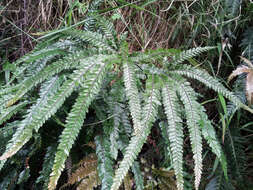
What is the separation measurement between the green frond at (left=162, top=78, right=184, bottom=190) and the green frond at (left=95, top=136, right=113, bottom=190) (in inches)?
14.9

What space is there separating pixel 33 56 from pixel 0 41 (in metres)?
0.81

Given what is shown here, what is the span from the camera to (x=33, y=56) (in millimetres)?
1164

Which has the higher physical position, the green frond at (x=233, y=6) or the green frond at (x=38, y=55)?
the green frond at (x=233, y=6)

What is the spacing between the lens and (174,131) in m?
1.01

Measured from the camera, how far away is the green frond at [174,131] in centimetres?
100

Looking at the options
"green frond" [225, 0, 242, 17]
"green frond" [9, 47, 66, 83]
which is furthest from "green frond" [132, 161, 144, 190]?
"green frond" [225, 0, 242, 17]

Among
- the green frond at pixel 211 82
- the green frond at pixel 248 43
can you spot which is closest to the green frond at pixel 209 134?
the green frond at pixel 211 82

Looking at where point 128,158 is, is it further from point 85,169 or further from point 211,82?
point 211,82

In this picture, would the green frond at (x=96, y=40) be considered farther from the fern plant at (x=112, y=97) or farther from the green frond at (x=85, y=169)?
the green frond at (x=85, y=169)

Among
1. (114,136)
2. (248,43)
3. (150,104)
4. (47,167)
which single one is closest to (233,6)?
(248,43)

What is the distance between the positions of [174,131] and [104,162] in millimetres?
453

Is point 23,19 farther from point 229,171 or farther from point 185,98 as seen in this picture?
point 229,171

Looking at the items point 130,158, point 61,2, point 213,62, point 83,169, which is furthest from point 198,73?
point 61,2

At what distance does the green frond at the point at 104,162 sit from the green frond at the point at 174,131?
38cm
